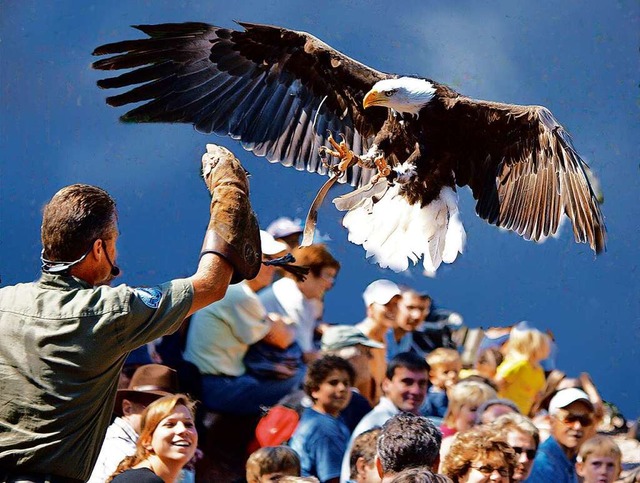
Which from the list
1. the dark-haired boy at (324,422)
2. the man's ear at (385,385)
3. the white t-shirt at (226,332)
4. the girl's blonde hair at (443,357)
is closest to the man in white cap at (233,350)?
the white t-shirt at (226,332)

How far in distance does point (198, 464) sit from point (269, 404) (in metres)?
0.39

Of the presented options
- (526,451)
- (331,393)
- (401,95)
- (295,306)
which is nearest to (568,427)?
(526,451)

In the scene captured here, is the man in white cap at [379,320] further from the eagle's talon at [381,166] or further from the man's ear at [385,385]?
the eagle's talon at [381,166]

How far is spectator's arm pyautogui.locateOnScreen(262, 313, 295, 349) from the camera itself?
14.2 ft

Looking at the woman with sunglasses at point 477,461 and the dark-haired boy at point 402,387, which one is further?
the dark-haired boy at point 402,387

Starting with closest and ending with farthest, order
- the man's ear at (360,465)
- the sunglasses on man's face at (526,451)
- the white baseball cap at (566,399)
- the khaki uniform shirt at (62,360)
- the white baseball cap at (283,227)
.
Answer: the khaki uniform shirt at (62,360), the man's ear at (360,465), the sunglasses on man's face at (526,451), the white baseball cap at (566,399), the white baseball cap at (283,227)

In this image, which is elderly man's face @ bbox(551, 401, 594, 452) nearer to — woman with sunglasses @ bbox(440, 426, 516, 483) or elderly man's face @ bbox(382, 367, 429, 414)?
elderly man's face @ bbox(382, 367, 429, 414)

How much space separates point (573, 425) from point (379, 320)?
1.00 metres

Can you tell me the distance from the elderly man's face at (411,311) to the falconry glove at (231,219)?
2.53m

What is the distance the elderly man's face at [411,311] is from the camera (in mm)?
4664

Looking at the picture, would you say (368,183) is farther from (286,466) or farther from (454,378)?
(286,466)

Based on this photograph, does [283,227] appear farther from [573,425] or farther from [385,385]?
[573,425]

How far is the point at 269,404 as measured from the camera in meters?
4.24

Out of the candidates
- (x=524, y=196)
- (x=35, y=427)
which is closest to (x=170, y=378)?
(x=524, y=196)
